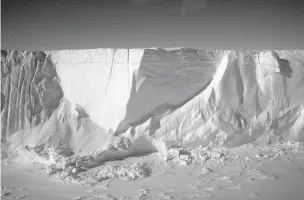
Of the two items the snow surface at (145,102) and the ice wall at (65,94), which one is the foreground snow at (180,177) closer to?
the snow surface at (145,102)

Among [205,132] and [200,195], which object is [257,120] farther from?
[200,195]

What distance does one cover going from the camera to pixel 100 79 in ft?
33.6

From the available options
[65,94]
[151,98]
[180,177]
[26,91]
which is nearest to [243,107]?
[151,98]

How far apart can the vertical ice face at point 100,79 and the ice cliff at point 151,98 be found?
42mm

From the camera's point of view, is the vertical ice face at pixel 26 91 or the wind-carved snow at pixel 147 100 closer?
the wind-carved snow at pixel 147 100

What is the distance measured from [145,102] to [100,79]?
216cm

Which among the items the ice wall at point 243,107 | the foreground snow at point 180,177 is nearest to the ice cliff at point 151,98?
the ice wall at point 243,107

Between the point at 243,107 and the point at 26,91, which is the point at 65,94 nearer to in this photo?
the point at 26,91

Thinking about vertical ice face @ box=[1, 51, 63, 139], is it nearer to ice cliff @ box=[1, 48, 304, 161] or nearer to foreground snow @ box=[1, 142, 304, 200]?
ice cliff @ box=[1, 48, 304, 161]

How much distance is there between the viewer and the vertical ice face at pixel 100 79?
388 inches

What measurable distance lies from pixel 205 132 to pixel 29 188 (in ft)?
20.4

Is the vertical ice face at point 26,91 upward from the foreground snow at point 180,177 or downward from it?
upward

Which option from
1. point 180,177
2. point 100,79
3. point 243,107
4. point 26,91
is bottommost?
point 180,177

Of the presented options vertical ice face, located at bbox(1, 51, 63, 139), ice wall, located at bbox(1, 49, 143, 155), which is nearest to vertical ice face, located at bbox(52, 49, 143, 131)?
ice wall, located at bbox(1, 49, 143, 155)
